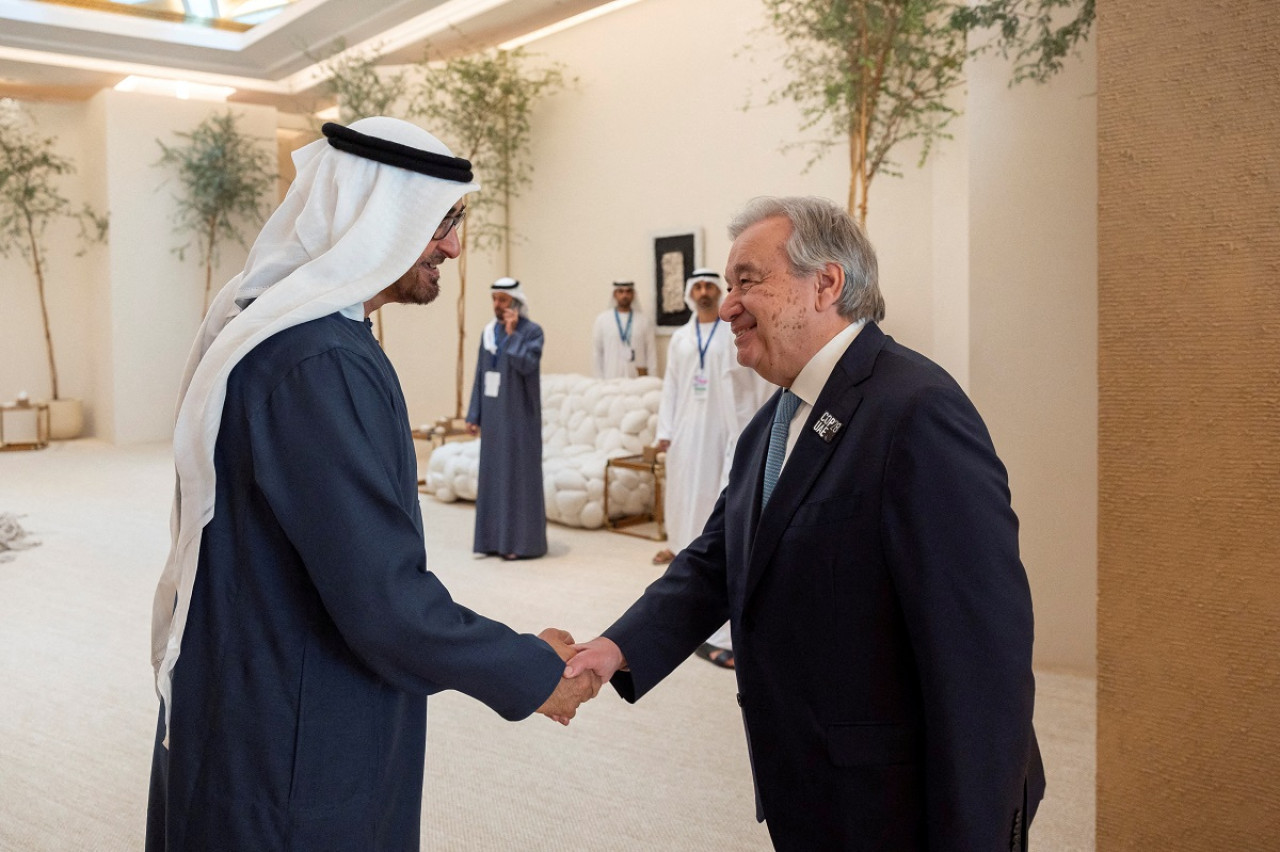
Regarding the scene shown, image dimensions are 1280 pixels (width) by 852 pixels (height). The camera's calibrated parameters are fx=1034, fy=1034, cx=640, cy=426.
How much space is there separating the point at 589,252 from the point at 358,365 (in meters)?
9.19

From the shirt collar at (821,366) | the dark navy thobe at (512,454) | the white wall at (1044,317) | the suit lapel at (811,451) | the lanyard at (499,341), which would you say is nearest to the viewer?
the suit lapel at (811,451)

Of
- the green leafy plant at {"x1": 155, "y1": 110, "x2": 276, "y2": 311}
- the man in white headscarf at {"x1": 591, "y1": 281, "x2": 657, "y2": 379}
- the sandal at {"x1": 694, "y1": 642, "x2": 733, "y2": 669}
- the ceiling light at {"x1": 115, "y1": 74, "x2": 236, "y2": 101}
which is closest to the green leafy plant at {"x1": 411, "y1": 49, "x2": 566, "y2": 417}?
the man in white headscarf at {"x1": 591, "y1": 281, "x2": 657, "y2": 379}

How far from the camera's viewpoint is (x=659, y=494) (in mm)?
8031

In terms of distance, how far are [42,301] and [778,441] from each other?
1456cm

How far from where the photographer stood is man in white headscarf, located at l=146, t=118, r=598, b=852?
1.51 metres

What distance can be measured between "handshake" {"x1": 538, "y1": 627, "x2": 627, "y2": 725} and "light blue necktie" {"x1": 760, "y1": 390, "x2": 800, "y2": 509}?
0.46 m

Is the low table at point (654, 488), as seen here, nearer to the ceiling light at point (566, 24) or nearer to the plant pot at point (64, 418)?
the ceiling light at point (566, 24)

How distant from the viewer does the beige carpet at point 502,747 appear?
3168 millimetres

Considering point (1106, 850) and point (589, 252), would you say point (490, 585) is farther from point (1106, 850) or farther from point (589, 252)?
point (589, 252)

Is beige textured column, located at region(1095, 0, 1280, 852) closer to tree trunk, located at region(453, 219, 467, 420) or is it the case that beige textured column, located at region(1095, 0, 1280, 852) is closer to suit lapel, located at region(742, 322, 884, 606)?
suit lapel, located at region(742, 322, 884, 606)

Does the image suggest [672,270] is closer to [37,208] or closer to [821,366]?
[821,366]

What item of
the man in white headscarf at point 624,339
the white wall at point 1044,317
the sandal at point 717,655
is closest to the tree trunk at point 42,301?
the man in white headscarf at point 624,339

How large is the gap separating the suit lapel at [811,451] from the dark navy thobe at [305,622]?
0.45 metres

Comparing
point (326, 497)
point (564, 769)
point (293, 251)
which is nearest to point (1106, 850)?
point (564, 769)
